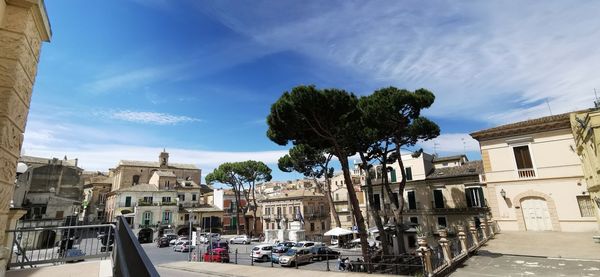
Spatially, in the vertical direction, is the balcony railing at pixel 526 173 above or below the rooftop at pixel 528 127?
below

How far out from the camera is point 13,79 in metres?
2.92

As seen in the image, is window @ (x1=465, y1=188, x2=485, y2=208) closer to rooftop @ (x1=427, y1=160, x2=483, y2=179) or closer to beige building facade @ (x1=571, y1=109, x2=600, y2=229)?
rooftop @ (x1=427, y1=160, x2=483, y2=179)

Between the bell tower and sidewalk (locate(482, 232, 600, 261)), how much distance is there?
56.8m

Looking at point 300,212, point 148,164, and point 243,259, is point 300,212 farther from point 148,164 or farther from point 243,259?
point 148,164

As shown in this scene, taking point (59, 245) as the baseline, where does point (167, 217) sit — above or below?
above

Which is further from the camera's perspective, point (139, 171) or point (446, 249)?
point (139, 171)

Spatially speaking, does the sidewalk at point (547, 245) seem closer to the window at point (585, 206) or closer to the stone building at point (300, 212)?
the window at point (585, 206)

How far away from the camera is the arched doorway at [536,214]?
18672 mm

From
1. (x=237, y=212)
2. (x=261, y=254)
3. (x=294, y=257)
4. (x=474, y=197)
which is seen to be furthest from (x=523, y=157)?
(x=237, y=212)

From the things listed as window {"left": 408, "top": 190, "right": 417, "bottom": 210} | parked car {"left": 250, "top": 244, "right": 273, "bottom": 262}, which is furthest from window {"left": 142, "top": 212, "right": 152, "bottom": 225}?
window {"left": 408, "top": 190, "right": 417, "bottom": 210}

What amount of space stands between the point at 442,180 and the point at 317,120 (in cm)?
1779

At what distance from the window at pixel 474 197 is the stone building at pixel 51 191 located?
136ft

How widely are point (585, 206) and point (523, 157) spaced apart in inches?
162

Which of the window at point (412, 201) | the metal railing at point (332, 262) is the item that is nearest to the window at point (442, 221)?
the window at point (412, 201)
